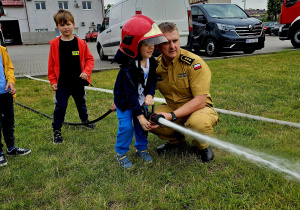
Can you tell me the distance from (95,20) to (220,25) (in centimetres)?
3607

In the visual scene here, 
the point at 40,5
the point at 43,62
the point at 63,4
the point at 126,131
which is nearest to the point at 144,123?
the point at 126,131

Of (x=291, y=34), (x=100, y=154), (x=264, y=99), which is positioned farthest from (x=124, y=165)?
(x=291, y=34)

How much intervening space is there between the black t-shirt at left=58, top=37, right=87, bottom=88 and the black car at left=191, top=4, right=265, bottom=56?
23.4 feet

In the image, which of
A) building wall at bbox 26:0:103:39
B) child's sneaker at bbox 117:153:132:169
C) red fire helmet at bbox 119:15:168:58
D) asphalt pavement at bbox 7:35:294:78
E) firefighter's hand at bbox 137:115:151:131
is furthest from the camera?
building wall at bbox 26:0:103:39

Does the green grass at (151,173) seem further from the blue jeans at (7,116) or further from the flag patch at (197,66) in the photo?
the flag patch at (197,66)

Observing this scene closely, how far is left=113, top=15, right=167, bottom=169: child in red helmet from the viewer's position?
2.24 meters

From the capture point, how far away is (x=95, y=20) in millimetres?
41906

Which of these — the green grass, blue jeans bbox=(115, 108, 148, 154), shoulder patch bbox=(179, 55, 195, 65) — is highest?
shoulder patch bbox=(179, 55, 195, 65)

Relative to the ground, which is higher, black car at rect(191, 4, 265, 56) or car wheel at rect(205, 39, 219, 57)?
black car at rect(191, 4, 265, 56)

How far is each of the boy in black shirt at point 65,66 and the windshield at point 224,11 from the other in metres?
7.72

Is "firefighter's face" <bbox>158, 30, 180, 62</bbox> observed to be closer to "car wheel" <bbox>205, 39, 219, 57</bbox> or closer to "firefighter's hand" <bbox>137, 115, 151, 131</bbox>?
"firefighter's hand" <bbox>137, 115, 151, 131</bbox>

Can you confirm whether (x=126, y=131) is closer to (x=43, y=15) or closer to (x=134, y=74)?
(x=134, y=74)

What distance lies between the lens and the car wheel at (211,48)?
31.9ft

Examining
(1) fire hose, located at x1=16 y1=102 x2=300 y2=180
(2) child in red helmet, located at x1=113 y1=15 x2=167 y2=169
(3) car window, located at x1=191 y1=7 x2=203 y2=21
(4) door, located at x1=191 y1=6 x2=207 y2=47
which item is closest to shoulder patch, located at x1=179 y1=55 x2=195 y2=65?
(2) child in red helmet, located at x1=113 y1=15 x2=167 y2=169
